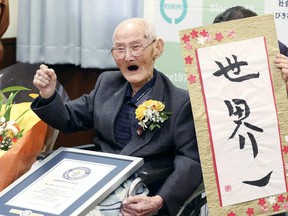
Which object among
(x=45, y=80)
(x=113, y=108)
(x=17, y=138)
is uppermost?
(x=45, y=80)

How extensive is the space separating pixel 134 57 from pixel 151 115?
0.24m

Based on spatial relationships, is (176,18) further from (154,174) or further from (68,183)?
(68,183)

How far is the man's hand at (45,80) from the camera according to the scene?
2.03 metres

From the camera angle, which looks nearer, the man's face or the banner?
the man's face

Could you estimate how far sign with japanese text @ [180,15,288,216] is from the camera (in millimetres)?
1951

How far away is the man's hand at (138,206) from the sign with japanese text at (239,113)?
212 millimetres

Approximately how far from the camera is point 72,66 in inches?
130

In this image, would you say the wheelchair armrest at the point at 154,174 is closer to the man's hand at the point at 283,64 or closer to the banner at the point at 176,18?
the man's hand at the point at 283,64

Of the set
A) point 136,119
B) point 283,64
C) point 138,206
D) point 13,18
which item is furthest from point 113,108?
point 13,18

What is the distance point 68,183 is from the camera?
1.93m

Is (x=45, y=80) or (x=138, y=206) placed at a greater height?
(x=45, y=80)

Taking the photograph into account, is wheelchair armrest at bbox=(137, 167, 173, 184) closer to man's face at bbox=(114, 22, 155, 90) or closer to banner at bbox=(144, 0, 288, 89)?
man's face at bbox=(114, 22, 155, 90)

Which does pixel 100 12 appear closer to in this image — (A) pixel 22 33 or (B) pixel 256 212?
(A) pixel 22 33

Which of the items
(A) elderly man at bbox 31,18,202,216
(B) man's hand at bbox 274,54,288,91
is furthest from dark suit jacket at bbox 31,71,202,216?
(B) man's hand at bbox 274,54,288,91
